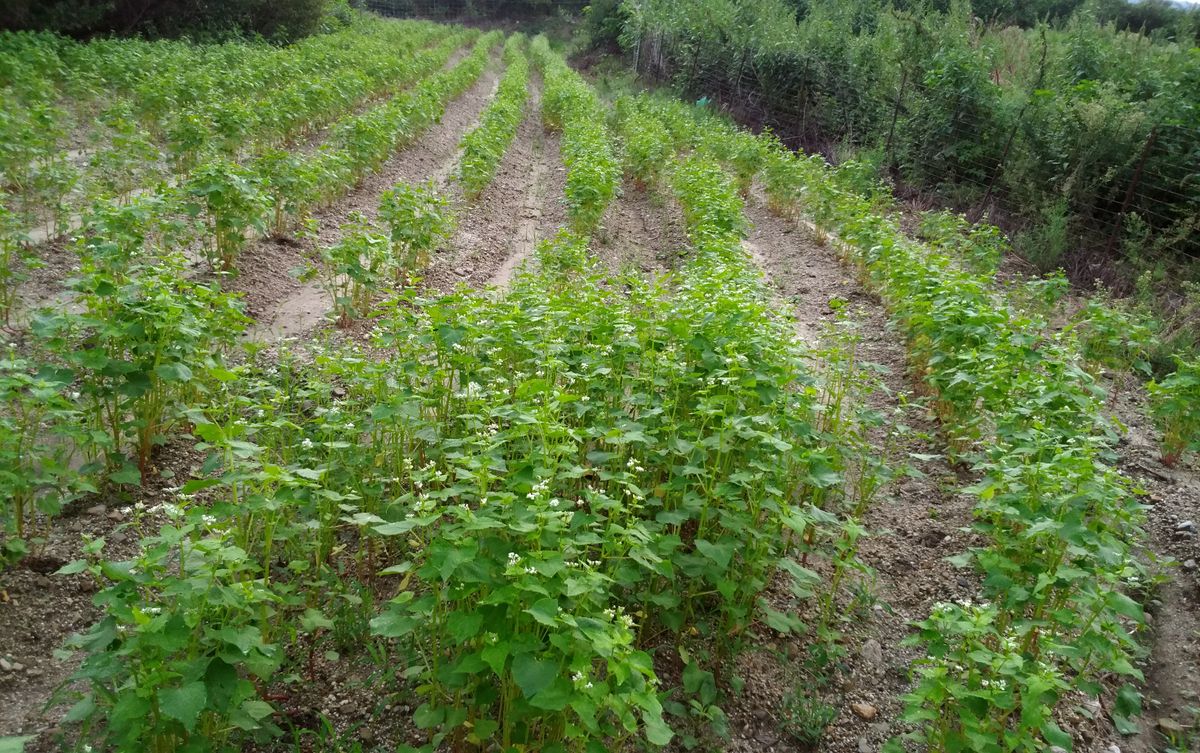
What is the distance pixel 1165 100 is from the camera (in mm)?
9633

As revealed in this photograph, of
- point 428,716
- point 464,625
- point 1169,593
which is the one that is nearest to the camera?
point 464,625

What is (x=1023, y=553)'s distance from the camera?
3.44 m

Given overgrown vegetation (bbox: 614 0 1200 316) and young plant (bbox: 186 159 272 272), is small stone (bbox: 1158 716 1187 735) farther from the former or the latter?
young plant (bbox: 186 159 272 272)

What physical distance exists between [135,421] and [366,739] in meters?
2.27

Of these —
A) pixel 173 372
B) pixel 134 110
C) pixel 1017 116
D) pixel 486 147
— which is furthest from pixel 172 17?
pixel 173 372

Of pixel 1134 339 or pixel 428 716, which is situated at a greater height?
pixel 1134 339

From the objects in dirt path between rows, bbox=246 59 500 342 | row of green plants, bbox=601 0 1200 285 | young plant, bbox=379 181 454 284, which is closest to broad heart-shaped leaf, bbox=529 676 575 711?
dirt path between rows, bbox=246 59 500 342

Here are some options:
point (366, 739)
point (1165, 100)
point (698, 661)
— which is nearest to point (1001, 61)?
point (1165, 100)

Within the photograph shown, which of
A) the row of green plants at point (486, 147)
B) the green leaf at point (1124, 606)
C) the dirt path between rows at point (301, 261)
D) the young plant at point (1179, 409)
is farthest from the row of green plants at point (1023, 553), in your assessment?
the row of green plants at point (486, 147)

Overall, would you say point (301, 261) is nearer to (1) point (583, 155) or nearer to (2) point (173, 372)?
(2) point (173, 372)

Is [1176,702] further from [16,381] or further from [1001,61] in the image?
[1001,61]

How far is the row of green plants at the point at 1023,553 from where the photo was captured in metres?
2.71

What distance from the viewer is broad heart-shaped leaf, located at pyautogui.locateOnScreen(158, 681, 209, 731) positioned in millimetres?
2029

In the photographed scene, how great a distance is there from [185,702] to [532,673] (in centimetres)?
96
